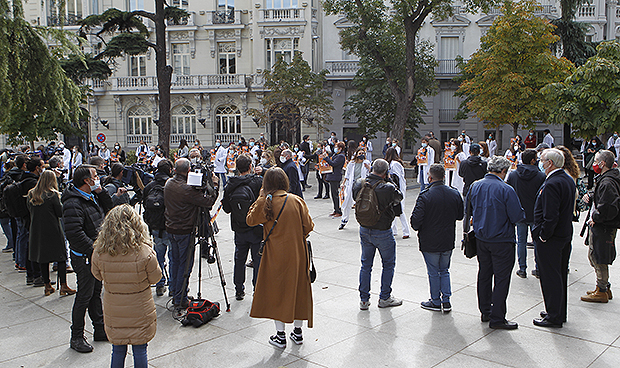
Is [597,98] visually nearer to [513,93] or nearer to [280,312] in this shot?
[513,93]

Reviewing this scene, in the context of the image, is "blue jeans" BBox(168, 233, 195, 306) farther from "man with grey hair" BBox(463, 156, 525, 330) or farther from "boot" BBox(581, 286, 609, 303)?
"boot" BBox(581, 286, 609, 303)

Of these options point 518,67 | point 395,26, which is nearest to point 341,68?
point 395,26

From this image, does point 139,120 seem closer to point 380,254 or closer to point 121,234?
point 380,254

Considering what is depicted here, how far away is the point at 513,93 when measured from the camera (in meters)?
24.8

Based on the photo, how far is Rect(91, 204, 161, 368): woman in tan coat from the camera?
399 centimetres

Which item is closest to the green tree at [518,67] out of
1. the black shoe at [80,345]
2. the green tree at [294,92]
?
the green tree at [294,92]

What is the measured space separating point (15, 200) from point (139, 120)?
30.5 metres

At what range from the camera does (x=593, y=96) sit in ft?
69.3

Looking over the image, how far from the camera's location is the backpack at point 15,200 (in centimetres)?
768

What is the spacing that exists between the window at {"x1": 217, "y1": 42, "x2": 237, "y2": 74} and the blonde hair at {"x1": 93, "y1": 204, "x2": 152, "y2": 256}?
33.3 metres

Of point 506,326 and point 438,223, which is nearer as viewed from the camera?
point 506,326

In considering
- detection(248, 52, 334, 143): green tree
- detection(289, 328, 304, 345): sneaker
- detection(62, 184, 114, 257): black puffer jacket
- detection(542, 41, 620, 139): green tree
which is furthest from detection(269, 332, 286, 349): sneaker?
detection(248, 52, 334, 143): green tree

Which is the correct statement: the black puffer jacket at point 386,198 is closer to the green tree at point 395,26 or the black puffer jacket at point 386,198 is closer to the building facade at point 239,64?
the green tree at point 395,26

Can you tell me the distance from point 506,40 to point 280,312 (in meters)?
23.9
